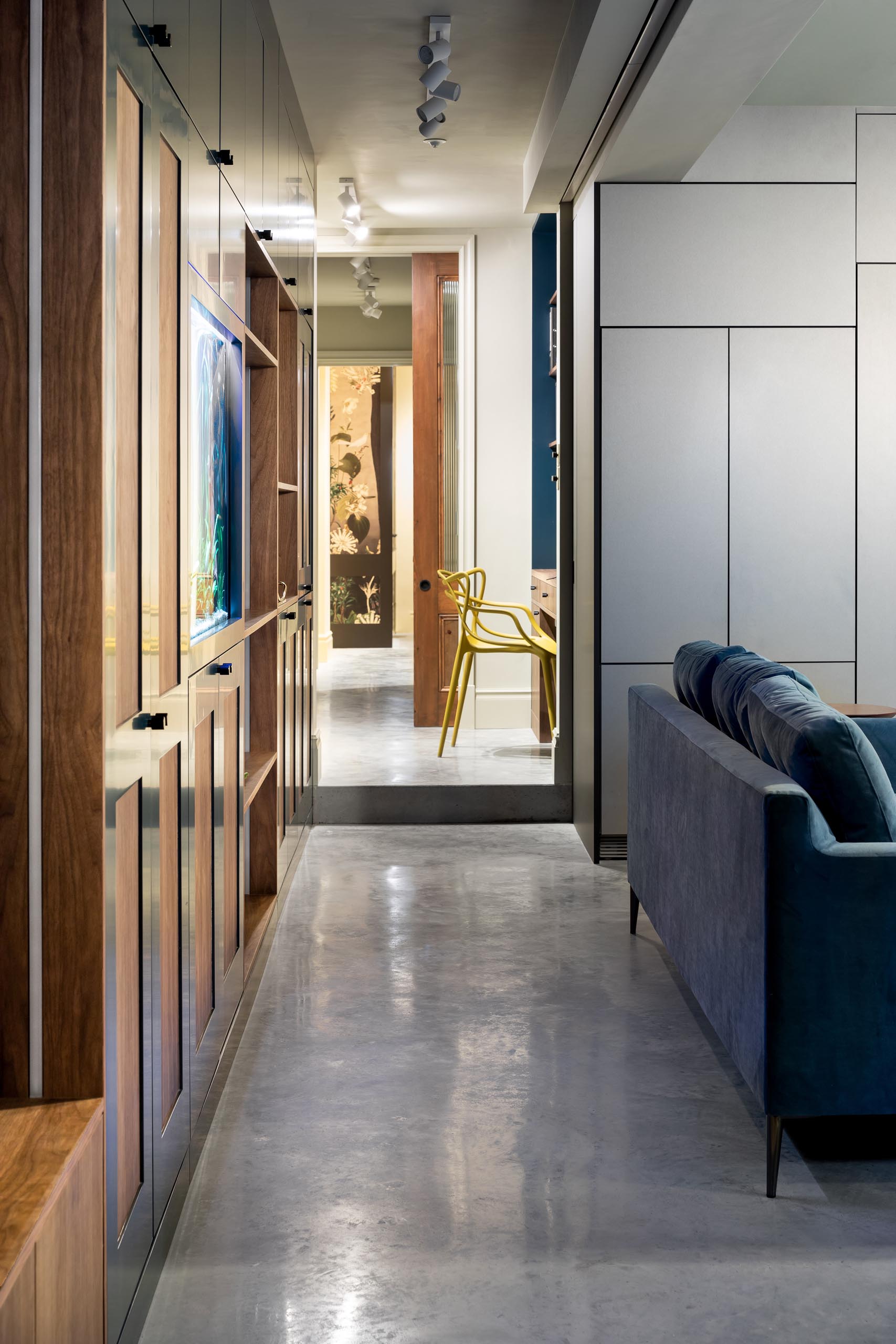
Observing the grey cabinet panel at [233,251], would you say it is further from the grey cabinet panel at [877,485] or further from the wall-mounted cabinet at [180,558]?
the grey cabinet panel at [877,485]

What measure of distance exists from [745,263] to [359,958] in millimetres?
2863

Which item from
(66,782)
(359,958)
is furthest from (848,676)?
(66,782)

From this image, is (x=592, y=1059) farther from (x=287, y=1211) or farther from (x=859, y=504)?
(x=859, y=504)

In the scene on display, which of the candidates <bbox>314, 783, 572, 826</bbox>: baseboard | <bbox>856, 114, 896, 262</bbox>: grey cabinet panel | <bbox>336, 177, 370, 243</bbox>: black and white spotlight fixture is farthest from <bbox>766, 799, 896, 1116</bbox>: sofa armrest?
<bbox>336, 177, 370, 243</bbox>: black and white spotlight fixture

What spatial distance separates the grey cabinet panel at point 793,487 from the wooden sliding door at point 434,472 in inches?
111

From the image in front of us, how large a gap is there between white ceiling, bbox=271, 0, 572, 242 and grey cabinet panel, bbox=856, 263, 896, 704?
1.34 m

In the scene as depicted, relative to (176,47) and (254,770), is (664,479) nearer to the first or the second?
(254,770)

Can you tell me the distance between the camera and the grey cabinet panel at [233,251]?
2764 millimetres

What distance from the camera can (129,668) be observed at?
73.5 inches

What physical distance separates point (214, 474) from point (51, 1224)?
71.3 inches

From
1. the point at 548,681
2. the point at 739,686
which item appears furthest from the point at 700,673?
the point at 548,681

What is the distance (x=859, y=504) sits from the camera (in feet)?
15.2

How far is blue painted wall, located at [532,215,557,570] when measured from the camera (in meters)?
7.06

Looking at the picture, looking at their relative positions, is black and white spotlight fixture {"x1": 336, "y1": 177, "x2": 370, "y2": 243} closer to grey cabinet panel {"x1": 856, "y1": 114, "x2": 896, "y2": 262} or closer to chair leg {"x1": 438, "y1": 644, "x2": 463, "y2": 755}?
chair leg {"x1": 438, "y1": 644, "x2": 463, "y2": 755}
